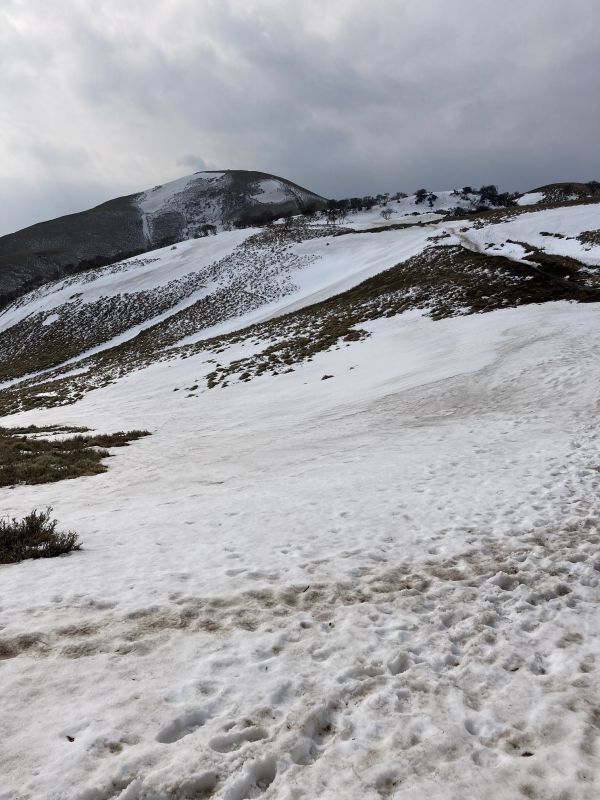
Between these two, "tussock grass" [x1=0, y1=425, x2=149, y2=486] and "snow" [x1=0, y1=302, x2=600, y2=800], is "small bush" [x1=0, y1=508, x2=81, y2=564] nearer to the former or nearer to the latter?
"snow" [x1=0, y1=302, x2=600, y2=800]

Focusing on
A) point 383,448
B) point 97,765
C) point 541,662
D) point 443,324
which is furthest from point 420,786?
point 443,324

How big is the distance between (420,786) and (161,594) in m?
3.47

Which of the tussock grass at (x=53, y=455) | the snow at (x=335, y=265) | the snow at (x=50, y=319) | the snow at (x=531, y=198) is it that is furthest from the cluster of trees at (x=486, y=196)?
the tussock grass at (x=53, y=455)

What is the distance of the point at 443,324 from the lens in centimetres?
2527

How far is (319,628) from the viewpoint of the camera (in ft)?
15.5

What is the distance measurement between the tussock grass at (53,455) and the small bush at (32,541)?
4.30 metres

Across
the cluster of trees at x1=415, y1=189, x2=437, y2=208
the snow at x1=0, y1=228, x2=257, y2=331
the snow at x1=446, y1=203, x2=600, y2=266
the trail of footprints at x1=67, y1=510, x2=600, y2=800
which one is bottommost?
the trail of footprints at x1=67, y1=510, x2=600, y2=800

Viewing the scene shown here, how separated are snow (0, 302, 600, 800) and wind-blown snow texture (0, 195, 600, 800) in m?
0.02

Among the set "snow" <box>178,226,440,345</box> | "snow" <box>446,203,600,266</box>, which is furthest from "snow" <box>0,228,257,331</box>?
"snow" <box>446,203,600,266</box>

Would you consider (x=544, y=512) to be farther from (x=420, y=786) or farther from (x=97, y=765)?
(x=97, y=765)

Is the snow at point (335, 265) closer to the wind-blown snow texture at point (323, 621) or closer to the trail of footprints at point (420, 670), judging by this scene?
the wind-blown snow texture at point (323, 621)

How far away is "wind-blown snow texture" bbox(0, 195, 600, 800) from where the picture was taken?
10.2 feet

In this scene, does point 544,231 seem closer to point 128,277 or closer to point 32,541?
point 32,541

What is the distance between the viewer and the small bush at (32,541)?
658 cm
